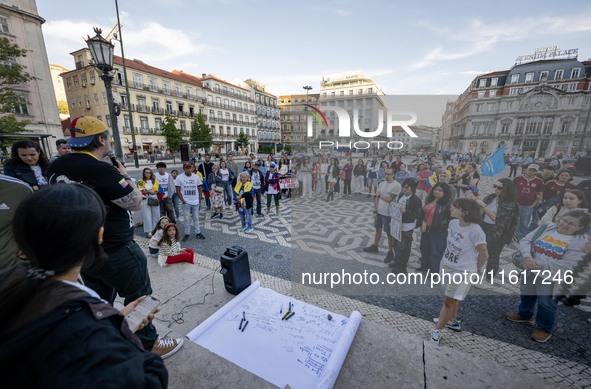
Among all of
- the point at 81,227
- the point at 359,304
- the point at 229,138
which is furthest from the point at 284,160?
the point at 229,138

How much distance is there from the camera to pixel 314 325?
277cm

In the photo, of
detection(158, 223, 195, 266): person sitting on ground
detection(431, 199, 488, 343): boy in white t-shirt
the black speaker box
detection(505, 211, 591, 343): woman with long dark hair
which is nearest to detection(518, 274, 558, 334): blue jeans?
detection(505, 211, 591, 343): woman with long dark hair

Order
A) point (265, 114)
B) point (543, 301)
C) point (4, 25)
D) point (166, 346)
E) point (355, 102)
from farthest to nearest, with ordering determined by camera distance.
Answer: point (265, 114)
point (4, 25)
point (355, 102)
point (543, 301)
point (166, 346)

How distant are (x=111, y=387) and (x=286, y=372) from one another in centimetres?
184

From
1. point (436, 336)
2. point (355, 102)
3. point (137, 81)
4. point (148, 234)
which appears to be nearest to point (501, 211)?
point (436, 336)

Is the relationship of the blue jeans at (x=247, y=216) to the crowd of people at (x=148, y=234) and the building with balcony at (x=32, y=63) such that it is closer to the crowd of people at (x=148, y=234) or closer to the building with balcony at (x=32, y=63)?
the crowd of people at (x=148, y=234)

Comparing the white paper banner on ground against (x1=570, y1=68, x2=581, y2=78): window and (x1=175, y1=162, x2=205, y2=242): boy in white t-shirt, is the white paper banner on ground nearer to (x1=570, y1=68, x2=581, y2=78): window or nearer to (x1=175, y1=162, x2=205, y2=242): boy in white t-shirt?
(x1=175, y1=162, x2=205, y2=242): boy in white t-shirt

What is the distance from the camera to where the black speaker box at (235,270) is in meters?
3.27

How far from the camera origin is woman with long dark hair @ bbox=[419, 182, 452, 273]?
3551 millimetres

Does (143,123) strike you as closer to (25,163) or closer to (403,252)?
(25,163)

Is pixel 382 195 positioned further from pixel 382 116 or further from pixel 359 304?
pixel 359 304

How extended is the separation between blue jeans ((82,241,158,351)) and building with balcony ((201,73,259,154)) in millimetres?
41097

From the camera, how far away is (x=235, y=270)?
3.31 m

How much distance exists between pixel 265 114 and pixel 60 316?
199 feet
